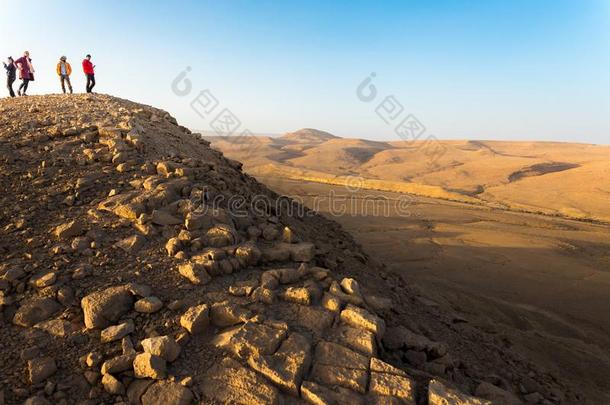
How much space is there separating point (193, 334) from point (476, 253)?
1007 centimetres

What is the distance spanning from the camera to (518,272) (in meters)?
9.97

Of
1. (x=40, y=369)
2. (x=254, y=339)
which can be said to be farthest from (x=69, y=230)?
(x=254, y=339)

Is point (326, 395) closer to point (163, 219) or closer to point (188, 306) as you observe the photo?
point (188, 306)

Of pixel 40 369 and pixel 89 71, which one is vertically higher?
pixel 89 71

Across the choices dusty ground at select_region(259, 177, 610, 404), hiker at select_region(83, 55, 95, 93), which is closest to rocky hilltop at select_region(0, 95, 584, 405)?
dusty ground at select_region(259, 177, 610, 404)

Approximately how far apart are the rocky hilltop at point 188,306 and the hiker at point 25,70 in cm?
562

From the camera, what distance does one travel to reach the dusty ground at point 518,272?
6465mm

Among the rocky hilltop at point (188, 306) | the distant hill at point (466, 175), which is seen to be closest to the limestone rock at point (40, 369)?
the rocky hilltop at point (188, 306)

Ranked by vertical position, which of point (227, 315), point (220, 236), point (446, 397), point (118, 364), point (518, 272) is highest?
point (220, 236)

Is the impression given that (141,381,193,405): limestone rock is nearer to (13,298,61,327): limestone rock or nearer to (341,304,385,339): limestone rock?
(13,298,61,327): limestone rock

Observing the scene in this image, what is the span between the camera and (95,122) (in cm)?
738

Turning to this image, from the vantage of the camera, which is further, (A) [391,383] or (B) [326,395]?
(A) [391,383]

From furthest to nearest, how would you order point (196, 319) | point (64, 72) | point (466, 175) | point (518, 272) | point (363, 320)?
point (466, 175), point (64, 72), point (518, 272), point (363, 320), point (196, 319)

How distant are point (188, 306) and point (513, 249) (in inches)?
448
